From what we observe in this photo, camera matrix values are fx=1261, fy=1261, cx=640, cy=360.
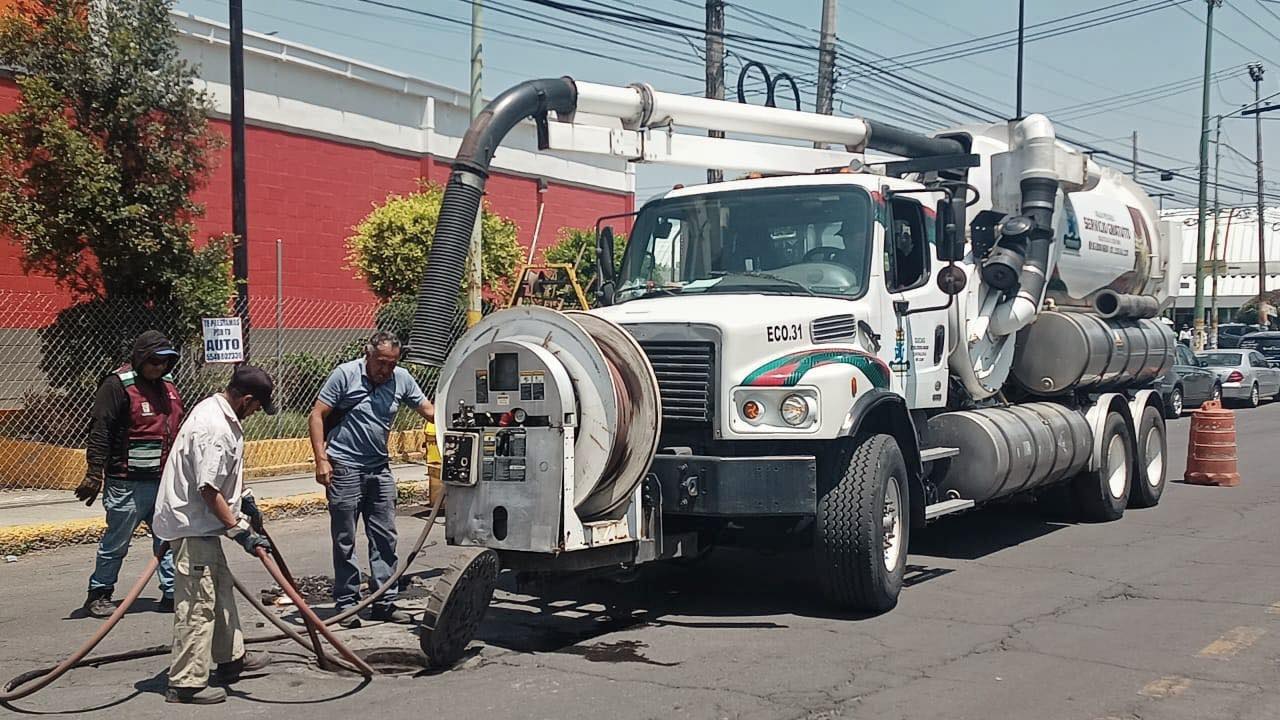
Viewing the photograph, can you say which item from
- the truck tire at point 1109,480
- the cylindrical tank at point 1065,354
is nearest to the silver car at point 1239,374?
the truck tire at point 1109,480

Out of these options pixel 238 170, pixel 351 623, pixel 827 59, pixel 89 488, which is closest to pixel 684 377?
pixel 351 623

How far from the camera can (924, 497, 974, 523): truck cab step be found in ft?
29.3

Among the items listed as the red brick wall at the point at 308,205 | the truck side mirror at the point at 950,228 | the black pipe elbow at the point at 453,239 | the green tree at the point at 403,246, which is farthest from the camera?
the red brick wall at the point at 308,205

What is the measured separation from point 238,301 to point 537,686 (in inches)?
434

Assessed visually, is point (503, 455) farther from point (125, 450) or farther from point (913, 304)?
point (913, 304)

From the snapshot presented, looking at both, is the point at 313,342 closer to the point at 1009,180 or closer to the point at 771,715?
the point at 1009,180

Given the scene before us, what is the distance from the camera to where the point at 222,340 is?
13.7 metres

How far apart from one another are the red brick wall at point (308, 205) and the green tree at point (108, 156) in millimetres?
7112

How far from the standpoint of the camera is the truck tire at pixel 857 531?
774 cm

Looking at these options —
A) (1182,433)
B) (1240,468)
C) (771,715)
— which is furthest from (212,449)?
(1182,433)

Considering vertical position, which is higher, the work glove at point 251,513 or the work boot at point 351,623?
the work glove at point 251,513

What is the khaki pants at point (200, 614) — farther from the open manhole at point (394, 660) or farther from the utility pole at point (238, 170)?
the utility pole at point (238, 170)

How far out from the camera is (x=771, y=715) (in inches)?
230

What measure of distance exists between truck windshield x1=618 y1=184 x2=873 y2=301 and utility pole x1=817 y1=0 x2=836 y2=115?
1059 centimetres
